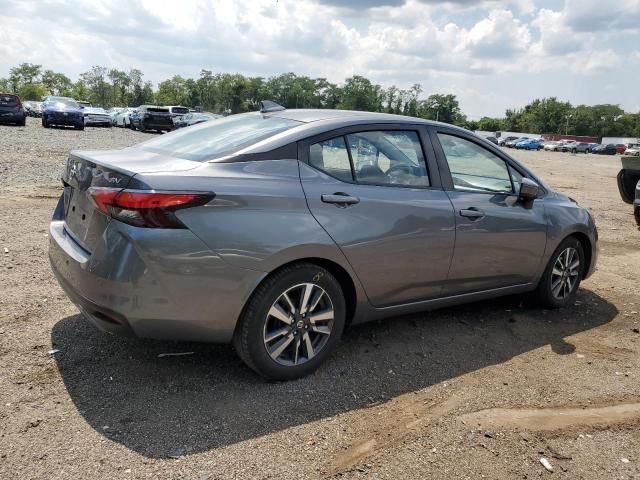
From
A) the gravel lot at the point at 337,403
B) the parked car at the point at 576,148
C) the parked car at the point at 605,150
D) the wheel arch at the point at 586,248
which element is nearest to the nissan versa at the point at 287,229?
the gravel lot at the point at 337,403

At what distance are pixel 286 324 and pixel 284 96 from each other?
96.0 m

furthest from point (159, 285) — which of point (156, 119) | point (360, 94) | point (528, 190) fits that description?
point (360, 94)

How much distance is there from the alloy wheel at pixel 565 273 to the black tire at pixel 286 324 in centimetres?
250

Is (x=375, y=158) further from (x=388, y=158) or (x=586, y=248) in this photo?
(x=586, y=248)

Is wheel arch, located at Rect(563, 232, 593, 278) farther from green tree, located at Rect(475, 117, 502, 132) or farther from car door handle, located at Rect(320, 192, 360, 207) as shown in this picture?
green tree, located at Rect(475, 117, 502, 132)

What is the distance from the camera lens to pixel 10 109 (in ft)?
91.9

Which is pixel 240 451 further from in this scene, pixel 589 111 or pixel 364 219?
pixel 589 111

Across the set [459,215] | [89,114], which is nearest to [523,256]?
[459,215]

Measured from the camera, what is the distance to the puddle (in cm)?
325

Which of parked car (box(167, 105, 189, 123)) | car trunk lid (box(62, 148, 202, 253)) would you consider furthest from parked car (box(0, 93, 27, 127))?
car trunk lid (box(62, 148, 202, 253))

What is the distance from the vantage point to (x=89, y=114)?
35.4 metres

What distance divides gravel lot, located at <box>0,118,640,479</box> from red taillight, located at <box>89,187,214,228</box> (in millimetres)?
1045

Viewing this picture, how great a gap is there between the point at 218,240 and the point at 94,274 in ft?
2.29

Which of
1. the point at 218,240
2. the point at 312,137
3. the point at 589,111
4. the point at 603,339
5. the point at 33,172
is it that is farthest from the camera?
the point at 589,111
